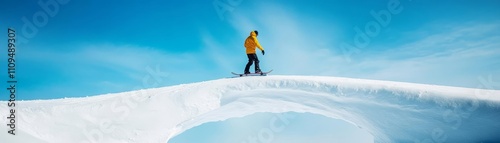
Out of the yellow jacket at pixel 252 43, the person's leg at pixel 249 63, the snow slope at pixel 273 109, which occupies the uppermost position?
the yellow jacket at pixel 252 43

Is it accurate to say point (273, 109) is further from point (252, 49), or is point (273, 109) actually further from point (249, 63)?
point (252, 49)

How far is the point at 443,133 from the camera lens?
562cm

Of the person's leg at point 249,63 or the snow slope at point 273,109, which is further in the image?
the person's leg at point 249,63

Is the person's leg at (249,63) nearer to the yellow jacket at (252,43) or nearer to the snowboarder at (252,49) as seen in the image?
the snowboarder at (252,49)

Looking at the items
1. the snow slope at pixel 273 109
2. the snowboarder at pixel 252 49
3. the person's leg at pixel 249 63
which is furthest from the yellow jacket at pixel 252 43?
the snow slope at pixel 273 109

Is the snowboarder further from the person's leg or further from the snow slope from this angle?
the snow slope

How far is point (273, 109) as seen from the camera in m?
7.97

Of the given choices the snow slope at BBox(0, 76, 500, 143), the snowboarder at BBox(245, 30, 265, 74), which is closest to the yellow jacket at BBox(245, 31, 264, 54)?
the snowboarder at BBox(245, 30, 265, 74)

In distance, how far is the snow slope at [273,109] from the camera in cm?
523

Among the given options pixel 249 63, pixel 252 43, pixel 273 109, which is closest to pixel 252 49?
pixel 252 43

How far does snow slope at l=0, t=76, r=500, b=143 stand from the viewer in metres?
5.23

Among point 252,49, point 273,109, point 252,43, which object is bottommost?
point 273,109

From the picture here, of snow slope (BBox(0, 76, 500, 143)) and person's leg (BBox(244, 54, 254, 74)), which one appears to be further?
person's leg (BBox(244, 54, 254, 74))

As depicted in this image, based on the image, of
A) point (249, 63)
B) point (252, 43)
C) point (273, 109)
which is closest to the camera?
point (273, 109)
